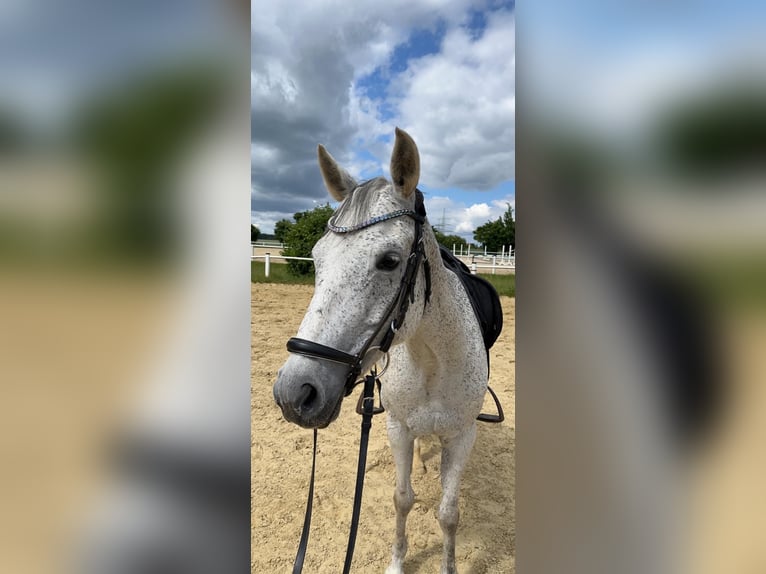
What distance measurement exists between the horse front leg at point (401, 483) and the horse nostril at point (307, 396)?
103cm

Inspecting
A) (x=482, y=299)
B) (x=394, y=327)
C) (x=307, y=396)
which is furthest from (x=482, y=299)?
(x=307, y=396)

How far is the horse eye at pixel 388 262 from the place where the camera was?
130 cm

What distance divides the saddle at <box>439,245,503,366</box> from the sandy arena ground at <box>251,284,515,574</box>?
136 centimetres

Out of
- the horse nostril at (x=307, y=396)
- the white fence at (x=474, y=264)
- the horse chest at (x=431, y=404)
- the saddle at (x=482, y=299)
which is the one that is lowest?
the horse chest at (x=431, y=404)

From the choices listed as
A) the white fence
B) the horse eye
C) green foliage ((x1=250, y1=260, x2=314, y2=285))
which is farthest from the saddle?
Result: green foliage ((x1=250, y1=260, x2=314, y2=285))

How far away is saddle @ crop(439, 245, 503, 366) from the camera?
2.37 meters

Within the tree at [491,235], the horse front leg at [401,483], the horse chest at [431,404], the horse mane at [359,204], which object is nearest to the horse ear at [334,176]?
the horse mane at [359,204]

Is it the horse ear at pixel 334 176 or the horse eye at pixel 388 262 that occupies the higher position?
the horse ear at pixel 334 176

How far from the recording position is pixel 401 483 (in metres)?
2.17

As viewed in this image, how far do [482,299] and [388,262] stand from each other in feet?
4.76

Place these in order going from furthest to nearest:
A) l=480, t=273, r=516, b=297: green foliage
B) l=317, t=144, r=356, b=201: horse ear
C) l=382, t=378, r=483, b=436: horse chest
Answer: l=480, t=273, r=516, b=297: green foliage → l=382, t=378, r=483, b=436: horse chest → l=317, t=144, r=356, b=201: horse ear

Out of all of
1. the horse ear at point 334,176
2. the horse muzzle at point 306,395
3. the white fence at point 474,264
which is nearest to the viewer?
the horse muzzle at point 306,395

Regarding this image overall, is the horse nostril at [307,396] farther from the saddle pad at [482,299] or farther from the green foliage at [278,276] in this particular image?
the green foliage at [278,276]

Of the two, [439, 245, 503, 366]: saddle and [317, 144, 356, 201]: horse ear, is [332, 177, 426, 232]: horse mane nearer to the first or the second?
[317, 144, 356, 201]: horse ear
